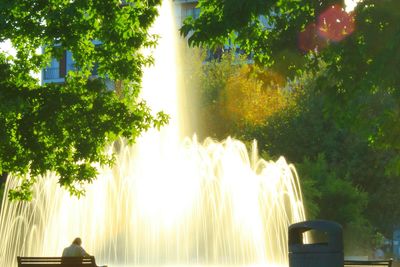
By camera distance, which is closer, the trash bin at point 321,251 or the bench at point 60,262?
the trash bin at point 321,251

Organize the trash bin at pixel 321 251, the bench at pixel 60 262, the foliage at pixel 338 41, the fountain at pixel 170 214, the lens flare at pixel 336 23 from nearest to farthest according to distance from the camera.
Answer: the foliage at pixel 338 41, the lens flare at pixel 336 23, the trash bin at pixel 321 251, the bench at pixel 60 262, the fountain at pixel 170 214

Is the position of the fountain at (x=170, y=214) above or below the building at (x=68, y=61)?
below

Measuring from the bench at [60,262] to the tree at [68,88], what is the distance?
2887 millimetres

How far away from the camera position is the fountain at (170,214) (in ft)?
88.8

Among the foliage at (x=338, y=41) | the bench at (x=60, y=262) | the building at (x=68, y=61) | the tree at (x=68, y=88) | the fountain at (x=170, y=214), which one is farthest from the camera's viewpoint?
the building at (x=68, y=61)

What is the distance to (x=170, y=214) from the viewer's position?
91.1ft

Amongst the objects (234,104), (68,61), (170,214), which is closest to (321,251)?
(170,214)

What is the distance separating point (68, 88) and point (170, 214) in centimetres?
913

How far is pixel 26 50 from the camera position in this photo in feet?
67.2

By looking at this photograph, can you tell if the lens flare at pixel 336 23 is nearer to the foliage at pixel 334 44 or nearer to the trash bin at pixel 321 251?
the foliage at pixel 334 44

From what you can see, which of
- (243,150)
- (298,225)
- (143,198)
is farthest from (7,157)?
(243,150)

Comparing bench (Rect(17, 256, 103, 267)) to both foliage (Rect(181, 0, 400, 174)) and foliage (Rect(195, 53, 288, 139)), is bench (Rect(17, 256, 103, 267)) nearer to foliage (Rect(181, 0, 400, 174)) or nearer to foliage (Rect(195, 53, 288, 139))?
foliage (Rect(181, 0, 400, 174))

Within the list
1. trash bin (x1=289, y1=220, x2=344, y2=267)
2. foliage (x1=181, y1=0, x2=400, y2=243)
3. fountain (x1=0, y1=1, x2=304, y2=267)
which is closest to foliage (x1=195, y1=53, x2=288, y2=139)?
fountain (x1=0, y1=1, x2=304, y2=267)

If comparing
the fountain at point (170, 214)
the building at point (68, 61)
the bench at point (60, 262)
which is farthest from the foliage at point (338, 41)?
the building at point (68, 61)
